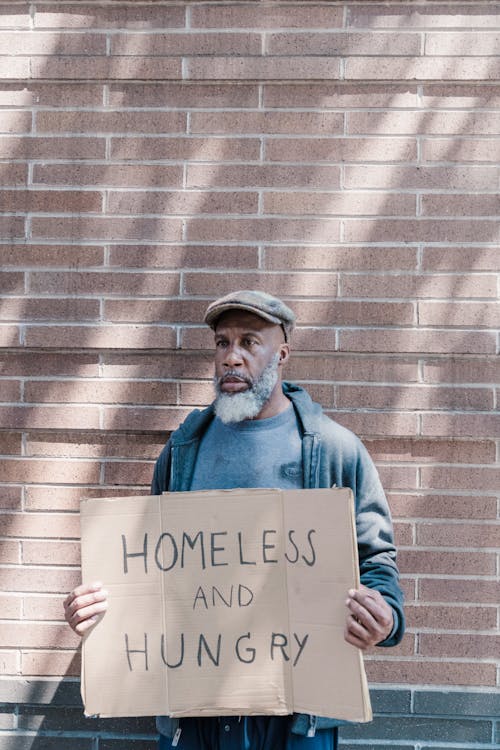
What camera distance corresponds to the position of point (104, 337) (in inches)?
125

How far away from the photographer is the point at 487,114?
3.13 m

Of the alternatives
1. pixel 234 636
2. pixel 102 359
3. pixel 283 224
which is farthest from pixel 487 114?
pixel 234 636

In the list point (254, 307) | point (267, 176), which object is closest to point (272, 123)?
point (267, 176)

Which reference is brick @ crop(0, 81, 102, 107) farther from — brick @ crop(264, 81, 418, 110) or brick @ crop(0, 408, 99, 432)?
brick @ crop(0, 408, 99, 432)

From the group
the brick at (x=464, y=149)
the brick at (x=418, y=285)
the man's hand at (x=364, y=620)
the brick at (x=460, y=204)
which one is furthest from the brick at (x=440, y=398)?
the man's hand at (x=364, y=620)

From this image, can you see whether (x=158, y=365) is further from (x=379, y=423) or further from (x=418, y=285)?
(x=418, y=285)

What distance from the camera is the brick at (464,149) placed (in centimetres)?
313

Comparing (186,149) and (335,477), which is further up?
(186,149)

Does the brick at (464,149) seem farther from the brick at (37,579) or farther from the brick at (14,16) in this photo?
the brick at (37,579)

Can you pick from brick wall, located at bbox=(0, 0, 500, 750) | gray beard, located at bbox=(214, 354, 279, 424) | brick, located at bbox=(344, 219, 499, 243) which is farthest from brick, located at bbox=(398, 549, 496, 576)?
brick, located at bbox=(344, 219, 499, 243)

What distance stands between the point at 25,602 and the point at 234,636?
1359mm

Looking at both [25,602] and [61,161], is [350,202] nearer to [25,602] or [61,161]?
[61,161]

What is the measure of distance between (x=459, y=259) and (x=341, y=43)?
3.11 feet

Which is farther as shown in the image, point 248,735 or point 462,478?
point 462,478
